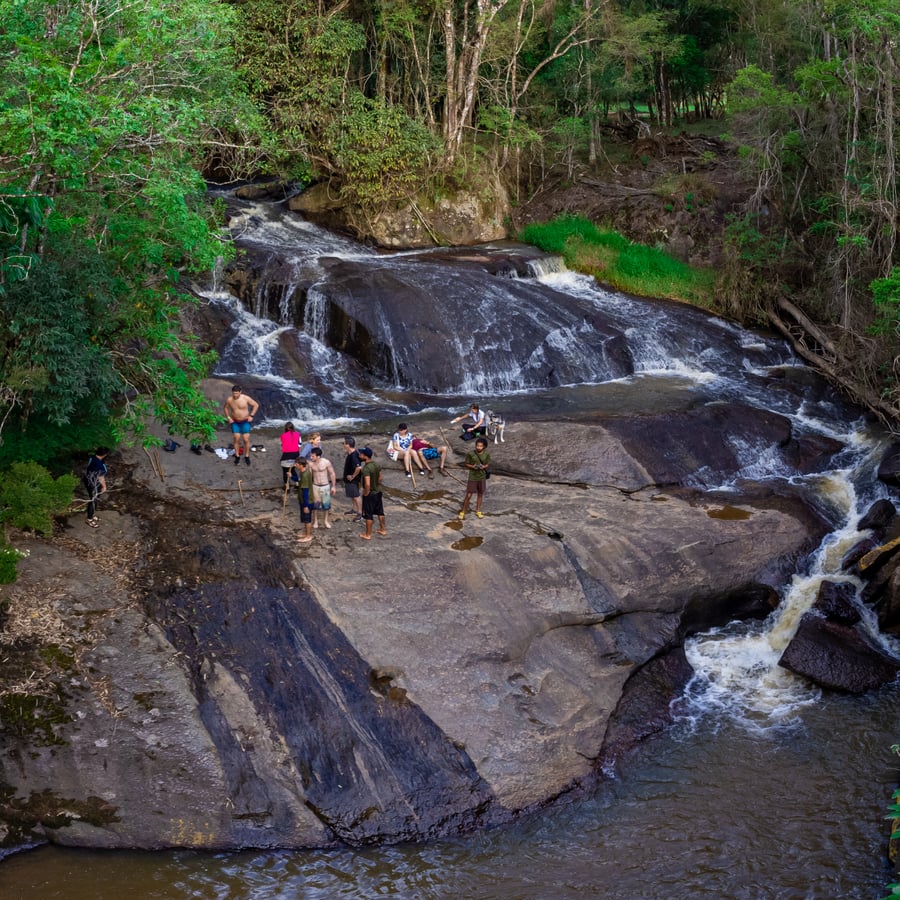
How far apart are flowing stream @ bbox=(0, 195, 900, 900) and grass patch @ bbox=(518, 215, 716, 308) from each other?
367 centimetres

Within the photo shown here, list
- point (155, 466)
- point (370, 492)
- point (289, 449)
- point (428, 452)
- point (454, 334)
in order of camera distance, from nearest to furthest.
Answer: point (370, 492), point (289, 449), point (155, 466), point (428, 452), point (454, 334)

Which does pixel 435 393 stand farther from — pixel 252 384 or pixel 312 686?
pixel 312 686

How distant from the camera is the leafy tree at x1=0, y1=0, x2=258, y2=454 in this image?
11.7 meters

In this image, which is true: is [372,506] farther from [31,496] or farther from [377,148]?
[377,148]

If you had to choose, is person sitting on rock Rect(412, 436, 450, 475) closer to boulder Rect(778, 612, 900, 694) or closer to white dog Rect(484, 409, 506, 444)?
white dog Rect(484, 409, 506, 444)

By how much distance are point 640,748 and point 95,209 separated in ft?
36.6

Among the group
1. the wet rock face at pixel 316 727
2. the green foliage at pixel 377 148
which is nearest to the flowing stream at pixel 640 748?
the wet rock face at pixel 316 727

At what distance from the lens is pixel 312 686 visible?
1214cm

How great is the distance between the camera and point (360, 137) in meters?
28.1

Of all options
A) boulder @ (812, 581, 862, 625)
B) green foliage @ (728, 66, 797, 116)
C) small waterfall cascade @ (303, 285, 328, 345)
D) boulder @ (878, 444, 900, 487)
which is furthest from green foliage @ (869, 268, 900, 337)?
small waterfall cascade @ (303, 285, 328, 345)

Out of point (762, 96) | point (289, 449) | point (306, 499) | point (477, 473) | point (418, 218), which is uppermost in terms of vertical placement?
point (762, 96)

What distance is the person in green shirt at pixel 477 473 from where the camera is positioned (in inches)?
580

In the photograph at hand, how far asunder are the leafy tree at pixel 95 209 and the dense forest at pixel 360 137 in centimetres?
5

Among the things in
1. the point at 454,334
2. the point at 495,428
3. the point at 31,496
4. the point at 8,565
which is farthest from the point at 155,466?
the point at 454,334
